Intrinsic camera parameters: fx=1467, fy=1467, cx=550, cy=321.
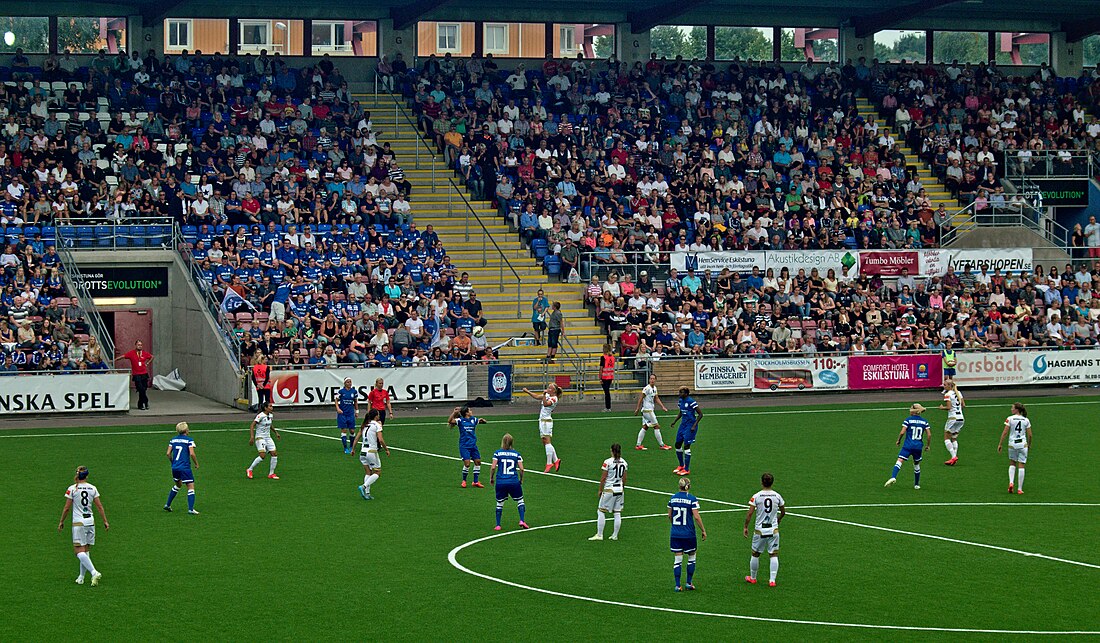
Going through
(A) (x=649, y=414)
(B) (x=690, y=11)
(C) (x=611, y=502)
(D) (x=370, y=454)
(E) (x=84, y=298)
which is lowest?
(C) (x=611, y=502)

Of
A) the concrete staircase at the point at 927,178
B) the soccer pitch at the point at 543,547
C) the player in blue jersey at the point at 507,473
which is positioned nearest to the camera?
the soccer pitch at the point at 543,547

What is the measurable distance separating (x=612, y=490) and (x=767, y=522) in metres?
3.67

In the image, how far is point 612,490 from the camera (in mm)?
22844

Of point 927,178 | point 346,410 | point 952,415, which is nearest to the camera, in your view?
point 952,415

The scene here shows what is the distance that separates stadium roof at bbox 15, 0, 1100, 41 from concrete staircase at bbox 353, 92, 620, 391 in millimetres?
4081

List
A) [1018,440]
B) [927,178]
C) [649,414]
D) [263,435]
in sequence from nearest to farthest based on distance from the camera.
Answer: [1018,440], [263,435], [649,414], [927,178]

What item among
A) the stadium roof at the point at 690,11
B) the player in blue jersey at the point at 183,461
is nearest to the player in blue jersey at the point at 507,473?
the player in blue jersey at the point at 183,461

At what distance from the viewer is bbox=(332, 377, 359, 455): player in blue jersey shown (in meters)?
33.0

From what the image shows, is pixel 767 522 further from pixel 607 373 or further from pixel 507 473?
pixel 607 373

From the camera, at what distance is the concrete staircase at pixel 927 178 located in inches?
2158

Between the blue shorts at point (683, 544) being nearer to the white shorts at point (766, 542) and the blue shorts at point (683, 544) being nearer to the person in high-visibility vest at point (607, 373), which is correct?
the white shorts at point (766, 542)

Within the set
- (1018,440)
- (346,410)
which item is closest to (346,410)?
(346,410)

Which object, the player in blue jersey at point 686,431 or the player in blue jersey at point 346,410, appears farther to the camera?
the player in blue jersey at point 346,410

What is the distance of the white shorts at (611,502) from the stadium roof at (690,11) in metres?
34.5
